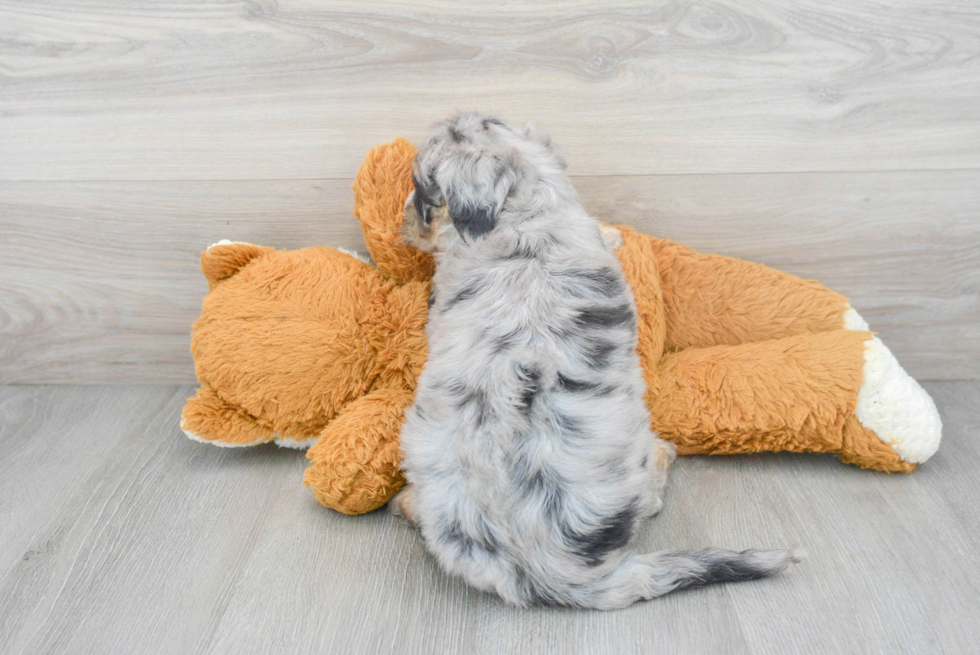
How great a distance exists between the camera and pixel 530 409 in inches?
55.5

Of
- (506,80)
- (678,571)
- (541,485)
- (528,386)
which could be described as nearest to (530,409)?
(528,386)

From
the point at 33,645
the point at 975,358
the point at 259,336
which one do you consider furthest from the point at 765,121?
the point at 33,645

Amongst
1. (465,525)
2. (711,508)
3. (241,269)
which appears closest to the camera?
(465,525)

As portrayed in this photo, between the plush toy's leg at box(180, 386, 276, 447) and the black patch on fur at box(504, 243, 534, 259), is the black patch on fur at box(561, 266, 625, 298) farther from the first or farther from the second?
the plush toy's leg at box(180, 386, 276, 447)

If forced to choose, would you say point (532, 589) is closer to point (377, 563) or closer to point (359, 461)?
point (377, 563)

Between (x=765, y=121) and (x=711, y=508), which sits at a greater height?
(x=765, y=121)

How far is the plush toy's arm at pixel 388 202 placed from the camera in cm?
184

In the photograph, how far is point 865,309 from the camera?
2.20 meters

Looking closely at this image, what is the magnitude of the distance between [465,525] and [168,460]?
106 centimetres

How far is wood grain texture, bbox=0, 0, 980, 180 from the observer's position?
1895 millimetres

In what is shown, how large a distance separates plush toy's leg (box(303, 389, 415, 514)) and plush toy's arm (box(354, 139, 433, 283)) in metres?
0.40

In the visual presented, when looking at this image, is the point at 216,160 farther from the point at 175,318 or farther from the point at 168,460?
the point at 168,460

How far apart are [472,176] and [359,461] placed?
727 millimetres

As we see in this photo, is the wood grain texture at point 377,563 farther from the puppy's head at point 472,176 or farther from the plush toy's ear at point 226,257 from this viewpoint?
the puppy's head at point 472,176
